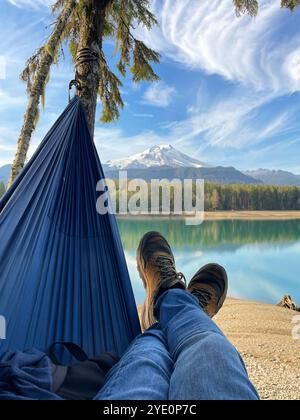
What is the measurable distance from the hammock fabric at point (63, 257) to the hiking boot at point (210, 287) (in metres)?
0.50

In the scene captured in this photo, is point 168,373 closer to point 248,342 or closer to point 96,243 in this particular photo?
point 96,243

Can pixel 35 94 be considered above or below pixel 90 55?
above

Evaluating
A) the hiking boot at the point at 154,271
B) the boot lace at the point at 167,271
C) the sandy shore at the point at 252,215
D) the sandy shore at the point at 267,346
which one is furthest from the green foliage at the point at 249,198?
the boot lace at the point at 167,271

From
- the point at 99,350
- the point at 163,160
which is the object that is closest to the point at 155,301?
the point at 99,350

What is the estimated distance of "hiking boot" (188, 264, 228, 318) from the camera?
4.58 feet

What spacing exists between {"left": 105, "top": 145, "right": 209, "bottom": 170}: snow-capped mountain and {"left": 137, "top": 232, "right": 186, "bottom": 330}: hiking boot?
154 metres

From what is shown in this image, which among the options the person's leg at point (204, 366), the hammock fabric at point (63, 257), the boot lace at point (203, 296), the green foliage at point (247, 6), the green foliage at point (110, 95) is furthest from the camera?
the green foliage at point (110, 95)

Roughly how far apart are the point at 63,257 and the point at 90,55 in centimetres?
104

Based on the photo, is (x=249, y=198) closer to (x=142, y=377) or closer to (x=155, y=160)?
(x=142, y=377)

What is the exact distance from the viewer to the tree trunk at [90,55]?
1515mm

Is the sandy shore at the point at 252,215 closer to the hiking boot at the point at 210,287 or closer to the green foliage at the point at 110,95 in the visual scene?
the green foliage at the point at 110,95

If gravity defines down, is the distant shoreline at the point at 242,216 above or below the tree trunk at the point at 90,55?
below

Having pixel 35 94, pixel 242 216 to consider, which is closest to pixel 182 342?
pixel 35 94

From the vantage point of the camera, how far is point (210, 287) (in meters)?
1.47
